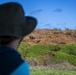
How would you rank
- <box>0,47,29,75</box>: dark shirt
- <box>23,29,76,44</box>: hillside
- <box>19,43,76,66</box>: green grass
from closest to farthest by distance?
<box>0,47,29,75</box>: dark shirt → <box>19,43,76,66</box>: green grass → <box>23,29,76,44</box>: hillside

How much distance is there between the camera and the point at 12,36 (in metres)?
2.10

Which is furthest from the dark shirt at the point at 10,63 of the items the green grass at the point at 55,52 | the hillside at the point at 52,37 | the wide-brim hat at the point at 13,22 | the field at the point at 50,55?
the hillside at the point at 52,37

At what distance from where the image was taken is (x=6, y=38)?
211 centimetres

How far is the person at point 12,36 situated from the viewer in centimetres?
204

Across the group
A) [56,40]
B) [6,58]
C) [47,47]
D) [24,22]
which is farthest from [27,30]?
[56,40]

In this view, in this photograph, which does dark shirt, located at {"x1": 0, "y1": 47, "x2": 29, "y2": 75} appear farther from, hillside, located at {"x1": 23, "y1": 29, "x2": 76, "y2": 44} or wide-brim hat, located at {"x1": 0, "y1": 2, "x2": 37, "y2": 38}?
hillside, located at {"x1": 23, "y1": 29, "x2": 76, "y2": 44}

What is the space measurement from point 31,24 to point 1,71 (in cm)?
40

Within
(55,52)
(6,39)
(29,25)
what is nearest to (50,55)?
(55,52)

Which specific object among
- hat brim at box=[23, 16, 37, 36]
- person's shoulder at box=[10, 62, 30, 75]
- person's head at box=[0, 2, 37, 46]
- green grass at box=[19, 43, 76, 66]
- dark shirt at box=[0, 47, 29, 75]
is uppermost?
person's head at box=[0, 2, 37, 46]

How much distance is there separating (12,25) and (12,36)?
0.07m

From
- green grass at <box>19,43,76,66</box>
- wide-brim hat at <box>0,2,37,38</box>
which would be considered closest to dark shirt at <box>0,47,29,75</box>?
wide-brim hat at <box>0,2,37,38</box>

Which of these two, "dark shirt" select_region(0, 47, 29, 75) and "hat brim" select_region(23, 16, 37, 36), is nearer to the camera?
"dark shirt" select_region(0, 47, 29, 75)

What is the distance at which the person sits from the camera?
2037 millimetres

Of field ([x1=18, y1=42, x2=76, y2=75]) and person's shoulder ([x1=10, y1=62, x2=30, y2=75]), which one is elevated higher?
person's shoulder ([x1=10, y1=62, x2=30, y2=75])
